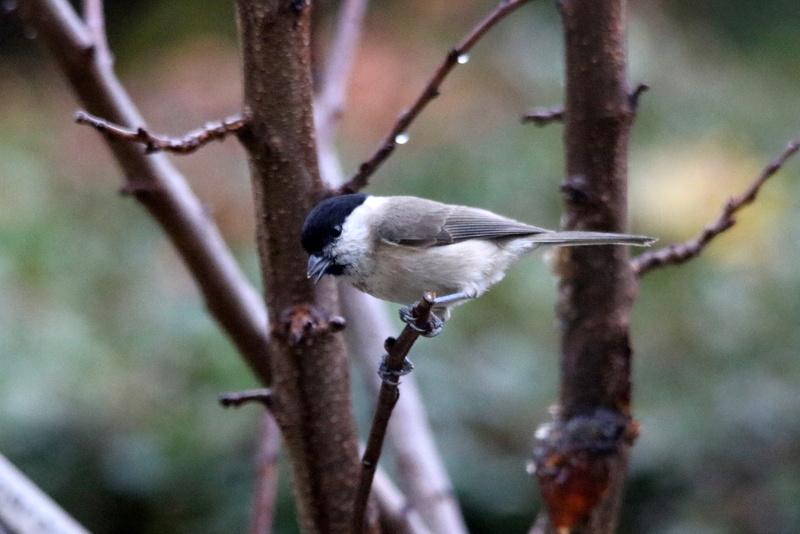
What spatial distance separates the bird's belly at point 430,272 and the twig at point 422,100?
17.4 inches

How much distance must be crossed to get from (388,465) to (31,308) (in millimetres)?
1920

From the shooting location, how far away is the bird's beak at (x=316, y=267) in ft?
5.24

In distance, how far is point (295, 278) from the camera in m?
1.58

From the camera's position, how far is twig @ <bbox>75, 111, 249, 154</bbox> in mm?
1326

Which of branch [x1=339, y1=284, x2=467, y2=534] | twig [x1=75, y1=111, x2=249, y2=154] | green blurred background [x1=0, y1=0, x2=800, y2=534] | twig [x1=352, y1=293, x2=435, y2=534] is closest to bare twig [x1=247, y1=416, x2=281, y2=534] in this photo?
branch [x1=339, y1=284, x2=467, y2=534]

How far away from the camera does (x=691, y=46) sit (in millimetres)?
7129

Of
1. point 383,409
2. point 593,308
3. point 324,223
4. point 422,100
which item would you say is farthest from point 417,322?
point 593,308

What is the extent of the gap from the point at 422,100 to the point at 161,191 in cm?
65

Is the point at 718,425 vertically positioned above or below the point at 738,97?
below

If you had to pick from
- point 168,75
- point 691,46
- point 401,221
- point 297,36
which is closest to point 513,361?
point 401,221

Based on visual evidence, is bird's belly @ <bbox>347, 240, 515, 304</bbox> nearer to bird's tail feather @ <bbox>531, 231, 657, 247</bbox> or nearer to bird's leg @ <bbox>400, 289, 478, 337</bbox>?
bird's leg @ <bbox>400, 289, 478, 337</bbox>

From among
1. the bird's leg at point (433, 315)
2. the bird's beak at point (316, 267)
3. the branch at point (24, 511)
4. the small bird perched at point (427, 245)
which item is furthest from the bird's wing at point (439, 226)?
the branch at point (24, 511)

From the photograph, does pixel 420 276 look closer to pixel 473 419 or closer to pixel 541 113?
pixel 541 113

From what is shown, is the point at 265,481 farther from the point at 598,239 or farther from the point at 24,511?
the point at 598,239
